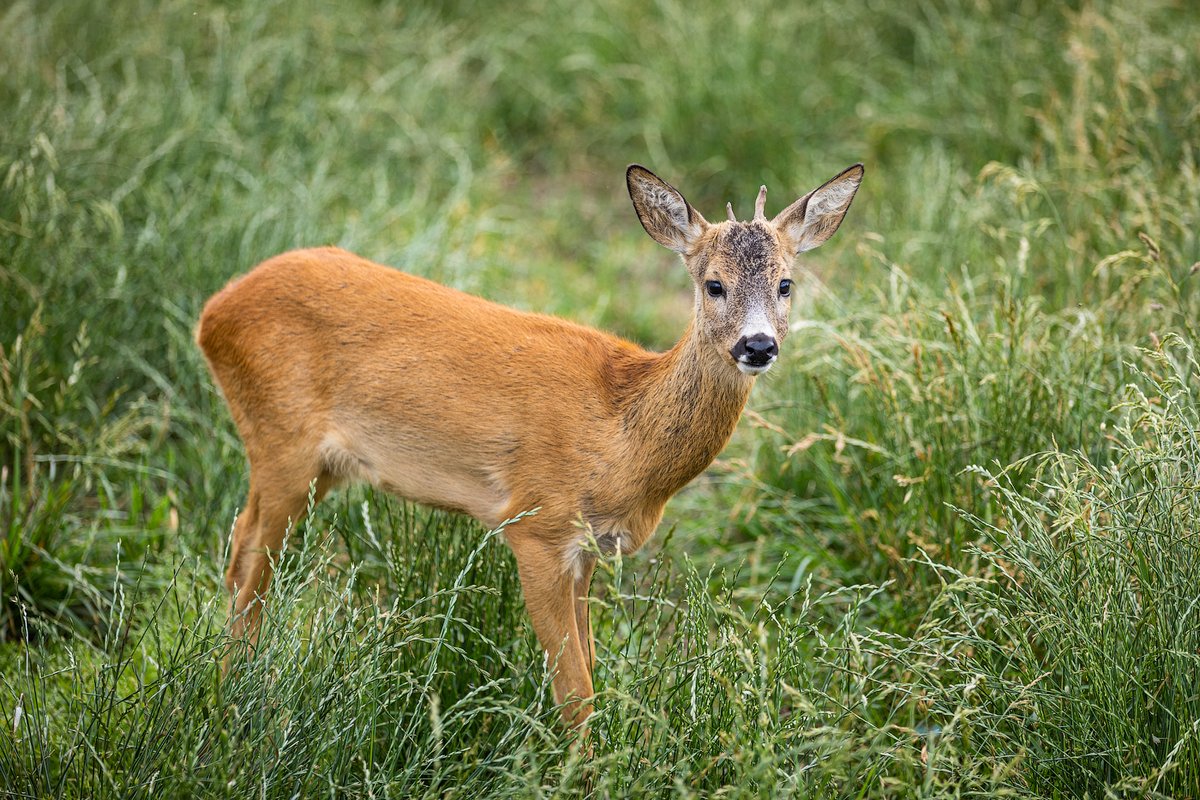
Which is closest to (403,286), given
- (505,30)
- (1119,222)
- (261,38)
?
(1119,222)

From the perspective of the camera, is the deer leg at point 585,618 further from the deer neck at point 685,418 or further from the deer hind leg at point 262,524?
the deer hind leg at point 262,524

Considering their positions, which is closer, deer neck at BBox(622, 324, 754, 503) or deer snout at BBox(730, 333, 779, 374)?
deer snout at BBox(730, 333, 779, 374)

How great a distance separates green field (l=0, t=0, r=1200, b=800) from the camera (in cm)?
314

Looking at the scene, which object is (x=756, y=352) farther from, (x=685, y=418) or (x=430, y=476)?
(x=430, y=476)

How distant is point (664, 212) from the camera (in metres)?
4.08

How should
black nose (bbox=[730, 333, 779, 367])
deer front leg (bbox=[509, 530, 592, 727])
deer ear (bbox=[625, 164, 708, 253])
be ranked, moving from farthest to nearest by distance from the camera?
deer ear (bbox=[625, 164, 708, 253]) < deer front leg (bbox=[509, 530, 592, 727]) < black nose (bbox=[730, 333, 779, 367])

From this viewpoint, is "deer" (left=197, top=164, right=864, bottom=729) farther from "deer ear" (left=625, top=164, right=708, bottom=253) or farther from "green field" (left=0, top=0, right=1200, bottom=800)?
"green field" (left=0, top=0, right=1200, bottom=800)

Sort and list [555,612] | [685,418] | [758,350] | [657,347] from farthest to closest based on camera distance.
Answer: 1. [657,347]
2. [685,418]
3. [555,612]
4. [758,350]

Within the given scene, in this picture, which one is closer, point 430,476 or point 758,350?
point 758,350

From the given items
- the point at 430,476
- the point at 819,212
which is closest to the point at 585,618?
the point at 430,476

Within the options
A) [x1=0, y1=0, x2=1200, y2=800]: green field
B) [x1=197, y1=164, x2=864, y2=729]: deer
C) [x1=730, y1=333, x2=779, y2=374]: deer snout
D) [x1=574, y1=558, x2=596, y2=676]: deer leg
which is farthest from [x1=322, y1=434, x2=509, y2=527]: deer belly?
[x1=730, y1=333, x2=779, y2=374]: deer snout

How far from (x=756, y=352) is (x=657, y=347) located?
3206 millimetres

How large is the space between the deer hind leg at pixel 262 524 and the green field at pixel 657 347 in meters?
0.14

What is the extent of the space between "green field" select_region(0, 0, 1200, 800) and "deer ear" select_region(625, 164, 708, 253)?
868 mm
